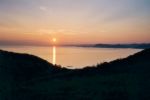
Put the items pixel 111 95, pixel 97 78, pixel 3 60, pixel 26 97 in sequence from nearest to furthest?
pixel 111 95 < pixel 26 97 < pixel 97 78 < pixel 3 60

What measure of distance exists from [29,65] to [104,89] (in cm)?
1365

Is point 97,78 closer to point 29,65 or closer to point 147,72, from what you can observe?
point 147,72

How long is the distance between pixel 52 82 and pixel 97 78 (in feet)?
14.7

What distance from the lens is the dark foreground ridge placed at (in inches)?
960

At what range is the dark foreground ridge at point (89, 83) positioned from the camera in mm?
24391

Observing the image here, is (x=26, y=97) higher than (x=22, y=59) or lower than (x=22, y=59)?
lower

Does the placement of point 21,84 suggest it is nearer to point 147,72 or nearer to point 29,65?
point 29,65

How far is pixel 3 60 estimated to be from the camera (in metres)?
33.5

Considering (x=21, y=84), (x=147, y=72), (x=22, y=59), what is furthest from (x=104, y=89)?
(x=22, y=59)

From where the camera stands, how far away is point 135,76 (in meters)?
26.7

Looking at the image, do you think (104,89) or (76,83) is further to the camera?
(76,83)

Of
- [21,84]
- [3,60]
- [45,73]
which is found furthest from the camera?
[45,73]

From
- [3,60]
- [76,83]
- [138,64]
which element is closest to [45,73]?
[3,60]

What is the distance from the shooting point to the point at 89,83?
87.7 ft
